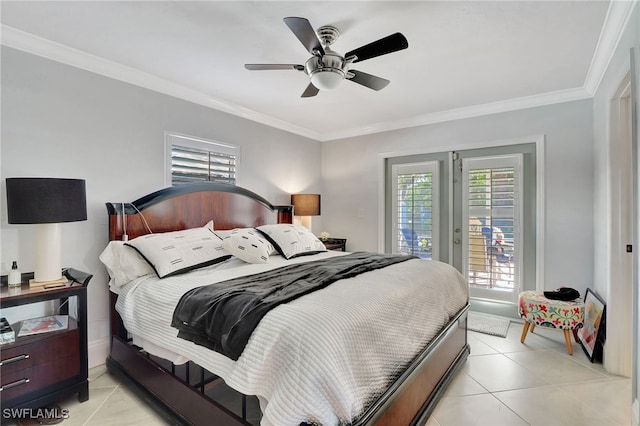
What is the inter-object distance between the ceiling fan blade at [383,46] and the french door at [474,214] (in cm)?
248

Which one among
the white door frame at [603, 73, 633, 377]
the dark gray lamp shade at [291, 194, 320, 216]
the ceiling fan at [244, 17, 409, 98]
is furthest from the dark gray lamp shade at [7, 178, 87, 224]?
the white door frame at [603, 73, 633, 377]

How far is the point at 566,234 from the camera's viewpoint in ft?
10.9

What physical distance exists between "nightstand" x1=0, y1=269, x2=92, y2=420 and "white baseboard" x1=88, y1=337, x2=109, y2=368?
0.51m

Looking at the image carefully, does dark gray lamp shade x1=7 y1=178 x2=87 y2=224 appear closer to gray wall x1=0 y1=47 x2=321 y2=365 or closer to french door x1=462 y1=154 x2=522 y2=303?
gray wall x1=0 y1=47 x2=321 y2=365

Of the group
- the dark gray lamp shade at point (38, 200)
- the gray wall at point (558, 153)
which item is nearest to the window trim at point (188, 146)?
the dark gray lamp shade at point (38, 200)

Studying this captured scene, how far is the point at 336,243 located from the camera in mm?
4523

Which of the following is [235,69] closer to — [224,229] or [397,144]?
[224,229]

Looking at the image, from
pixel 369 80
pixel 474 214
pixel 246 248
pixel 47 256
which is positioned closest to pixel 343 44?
pixel 369 80

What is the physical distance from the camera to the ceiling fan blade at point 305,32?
164cm

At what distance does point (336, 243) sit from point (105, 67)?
323cm

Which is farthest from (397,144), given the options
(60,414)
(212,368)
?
(60,414)

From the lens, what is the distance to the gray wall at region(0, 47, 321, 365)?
7.19ft

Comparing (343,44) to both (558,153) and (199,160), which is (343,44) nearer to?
(199,160)

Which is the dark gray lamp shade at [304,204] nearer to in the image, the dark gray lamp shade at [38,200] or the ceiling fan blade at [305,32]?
the ceiling fan blade at [305,32]
